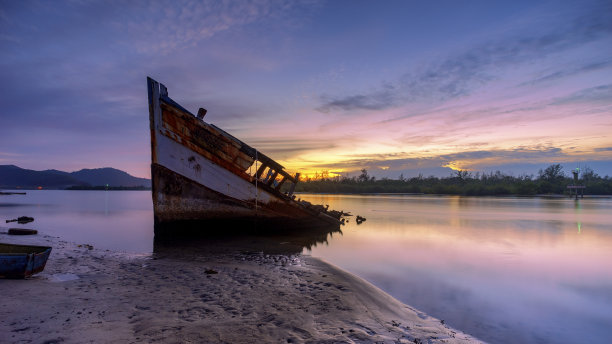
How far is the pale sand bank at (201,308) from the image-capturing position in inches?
135

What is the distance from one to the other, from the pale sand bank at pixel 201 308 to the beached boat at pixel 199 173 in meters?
3.59

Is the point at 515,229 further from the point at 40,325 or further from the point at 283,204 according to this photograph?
the point at 40,325

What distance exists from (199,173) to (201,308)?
22.5ft

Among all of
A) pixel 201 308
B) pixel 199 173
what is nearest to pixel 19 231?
pixel 199 173

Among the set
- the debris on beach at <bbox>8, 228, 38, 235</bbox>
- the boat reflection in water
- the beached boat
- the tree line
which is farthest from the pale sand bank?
the tree line

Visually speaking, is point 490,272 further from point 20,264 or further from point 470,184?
point 470,184

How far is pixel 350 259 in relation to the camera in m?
9.99

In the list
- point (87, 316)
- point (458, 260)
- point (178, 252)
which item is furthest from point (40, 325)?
point (458, 260)

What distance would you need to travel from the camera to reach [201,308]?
429 centimetres

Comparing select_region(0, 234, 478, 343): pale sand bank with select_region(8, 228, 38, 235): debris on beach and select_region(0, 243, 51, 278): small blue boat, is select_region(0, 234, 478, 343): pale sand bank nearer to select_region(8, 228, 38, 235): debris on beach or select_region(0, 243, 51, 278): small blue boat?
select_region(0, 243, 51, 278): small blue boat

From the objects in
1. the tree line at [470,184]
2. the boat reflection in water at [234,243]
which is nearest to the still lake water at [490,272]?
the boat reflection in water at [234,243]

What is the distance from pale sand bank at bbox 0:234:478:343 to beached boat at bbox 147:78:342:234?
11.8 ft

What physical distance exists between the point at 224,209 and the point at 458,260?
7.87 meters

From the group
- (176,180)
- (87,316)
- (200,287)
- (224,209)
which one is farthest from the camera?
(224,209)
